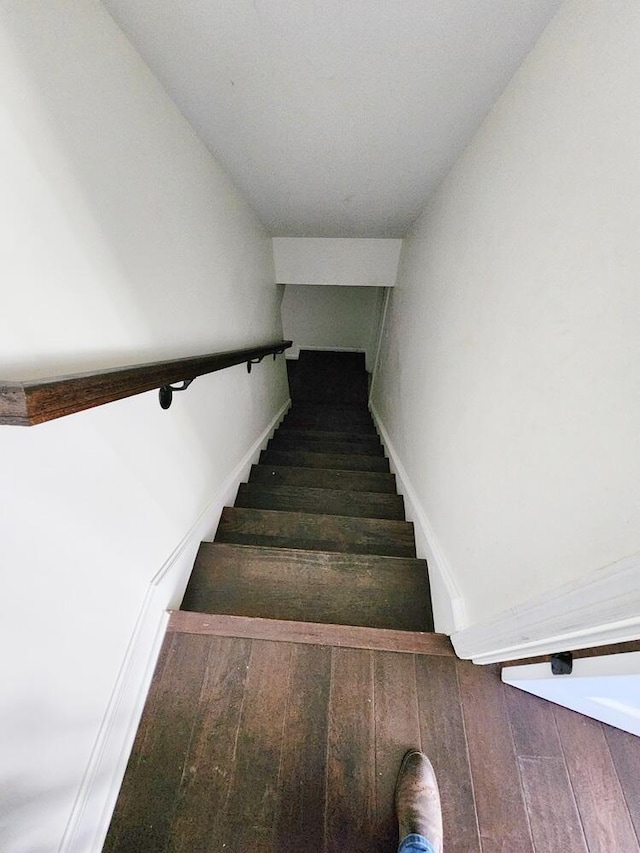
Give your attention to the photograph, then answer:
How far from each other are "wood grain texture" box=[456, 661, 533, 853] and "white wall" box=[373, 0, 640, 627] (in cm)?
25

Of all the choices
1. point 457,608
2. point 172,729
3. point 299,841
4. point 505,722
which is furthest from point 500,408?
point 172,729

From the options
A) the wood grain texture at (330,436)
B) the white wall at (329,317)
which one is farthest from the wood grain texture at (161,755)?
the white wall at (329,317)

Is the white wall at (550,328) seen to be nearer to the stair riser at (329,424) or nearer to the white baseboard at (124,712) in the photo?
the white baseboard at (124,712)

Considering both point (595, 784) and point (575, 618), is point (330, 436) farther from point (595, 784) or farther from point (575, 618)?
point (575, 618)

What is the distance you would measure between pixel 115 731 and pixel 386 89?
204 centimetres

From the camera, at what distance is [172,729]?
3.26 ft

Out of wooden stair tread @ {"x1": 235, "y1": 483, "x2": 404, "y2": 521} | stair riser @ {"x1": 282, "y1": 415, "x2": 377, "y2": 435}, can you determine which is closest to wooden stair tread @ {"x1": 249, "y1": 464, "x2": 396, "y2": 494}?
wooden stair tread @ {"x1": 235, "y1": 483, "x2": 404, "y2": 521}

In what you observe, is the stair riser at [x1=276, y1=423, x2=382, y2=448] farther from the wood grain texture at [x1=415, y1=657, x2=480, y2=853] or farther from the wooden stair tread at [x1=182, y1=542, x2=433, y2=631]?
the wood grain texture at [x1=415, y1=657, x2=480, y2=853]

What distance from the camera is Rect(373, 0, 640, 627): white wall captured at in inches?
22.4

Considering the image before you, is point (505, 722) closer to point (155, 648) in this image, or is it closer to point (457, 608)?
point (457, 608)

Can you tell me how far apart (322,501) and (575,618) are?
5.09 feet

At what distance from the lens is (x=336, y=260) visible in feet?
9.79

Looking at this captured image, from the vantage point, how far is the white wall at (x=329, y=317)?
5523 mm

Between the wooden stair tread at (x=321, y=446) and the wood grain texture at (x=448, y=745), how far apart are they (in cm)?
205
